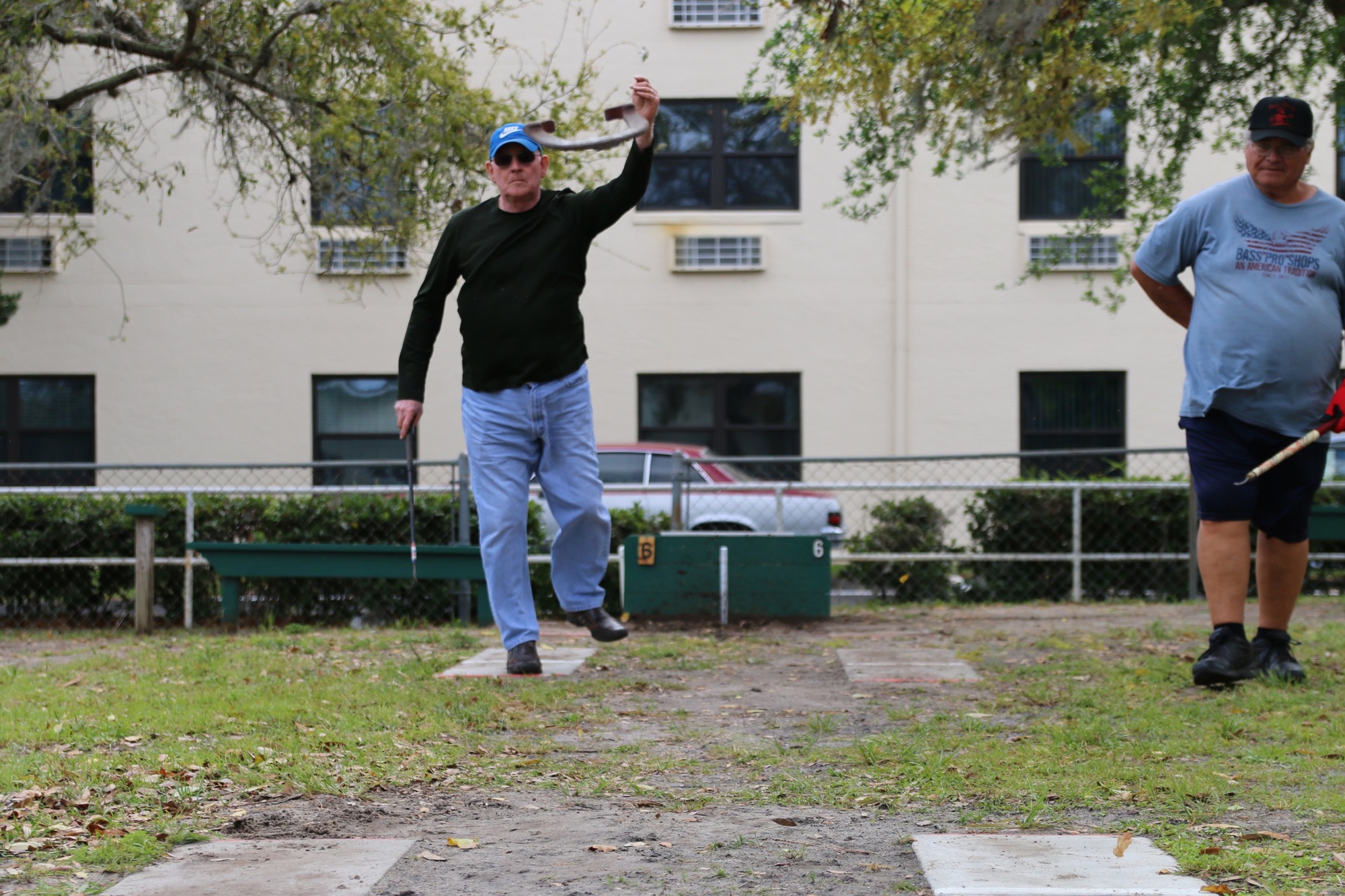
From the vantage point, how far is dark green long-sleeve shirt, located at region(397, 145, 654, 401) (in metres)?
5.26

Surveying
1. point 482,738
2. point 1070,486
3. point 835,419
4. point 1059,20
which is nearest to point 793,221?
point 835,419

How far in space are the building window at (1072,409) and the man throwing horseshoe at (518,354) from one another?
11123 mm

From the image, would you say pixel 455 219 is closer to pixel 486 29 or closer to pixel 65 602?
pixel 486 29

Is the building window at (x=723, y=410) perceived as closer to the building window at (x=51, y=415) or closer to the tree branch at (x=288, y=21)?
the building window at (x=51, y=415)

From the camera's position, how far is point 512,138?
17.0 ft

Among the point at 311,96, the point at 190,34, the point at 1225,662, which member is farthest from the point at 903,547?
the point at 190,34

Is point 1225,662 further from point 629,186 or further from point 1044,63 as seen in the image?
point 1044,63

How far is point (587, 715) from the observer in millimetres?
4516

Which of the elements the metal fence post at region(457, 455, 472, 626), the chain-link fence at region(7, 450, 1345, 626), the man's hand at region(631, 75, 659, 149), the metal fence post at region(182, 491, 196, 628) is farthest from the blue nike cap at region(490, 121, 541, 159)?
the metal fence post at region(182, 491, 196, 628)

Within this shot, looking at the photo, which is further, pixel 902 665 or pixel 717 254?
pixel 717 254

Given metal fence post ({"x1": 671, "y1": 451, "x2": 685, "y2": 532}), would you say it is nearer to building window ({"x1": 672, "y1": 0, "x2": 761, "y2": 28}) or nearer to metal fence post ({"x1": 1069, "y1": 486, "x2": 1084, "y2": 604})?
metal fence post ({"x1": 1069, "y1": 486, "x2": 1084, "y2": 604})

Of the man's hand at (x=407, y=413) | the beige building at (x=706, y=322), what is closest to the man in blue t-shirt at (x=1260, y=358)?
the man's hand at (x=407, y=413)

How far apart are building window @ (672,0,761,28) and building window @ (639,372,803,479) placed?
13.1 feet

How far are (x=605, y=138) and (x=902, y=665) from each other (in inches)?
101
